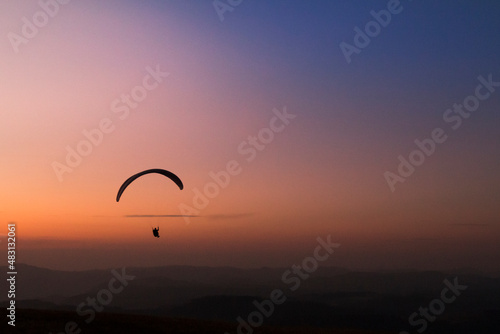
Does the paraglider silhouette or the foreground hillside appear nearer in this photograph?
the foreground hillside

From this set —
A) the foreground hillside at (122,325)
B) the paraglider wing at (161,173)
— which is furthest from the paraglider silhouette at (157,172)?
the foreground hillside at (122,325)

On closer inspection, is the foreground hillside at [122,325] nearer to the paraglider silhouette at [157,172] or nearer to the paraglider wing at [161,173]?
the paraglider silhouette at [157,172]

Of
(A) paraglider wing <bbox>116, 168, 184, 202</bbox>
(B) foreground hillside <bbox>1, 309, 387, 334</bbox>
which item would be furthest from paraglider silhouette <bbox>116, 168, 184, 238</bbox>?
(B) foreground hillside <bbox>1, 309, 387, 334</bbox>

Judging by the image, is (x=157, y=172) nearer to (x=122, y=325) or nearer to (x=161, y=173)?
(x=161, y=173)

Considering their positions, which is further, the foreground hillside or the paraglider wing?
the paraglider wing

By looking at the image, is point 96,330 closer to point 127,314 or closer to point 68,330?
point 68,330

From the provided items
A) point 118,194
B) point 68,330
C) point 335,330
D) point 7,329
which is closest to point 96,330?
point 68,330

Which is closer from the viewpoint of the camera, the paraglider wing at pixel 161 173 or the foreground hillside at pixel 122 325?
the foreground hillside at pixel 122 325

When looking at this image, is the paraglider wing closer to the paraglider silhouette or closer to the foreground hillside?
the paraglider silhouette

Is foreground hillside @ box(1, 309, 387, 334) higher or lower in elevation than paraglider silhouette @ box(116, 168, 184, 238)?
lower
